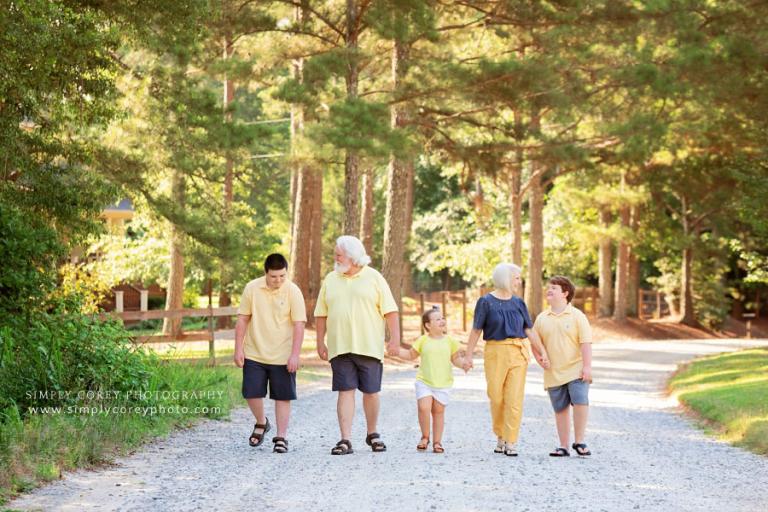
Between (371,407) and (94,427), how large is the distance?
2.39 meters

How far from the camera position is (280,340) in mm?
9375

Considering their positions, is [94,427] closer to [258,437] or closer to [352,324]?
[258,437]

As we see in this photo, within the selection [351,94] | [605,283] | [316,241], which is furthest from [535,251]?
[351,94]

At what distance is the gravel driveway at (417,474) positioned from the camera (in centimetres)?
704

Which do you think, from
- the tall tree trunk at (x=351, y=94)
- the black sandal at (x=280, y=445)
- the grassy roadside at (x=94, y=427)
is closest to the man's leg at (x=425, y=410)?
the black sandal at (x=280, y=445)

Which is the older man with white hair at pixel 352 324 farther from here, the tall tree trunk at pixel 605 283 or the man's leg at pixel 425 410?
the tall tree trunk at pixel 605 283

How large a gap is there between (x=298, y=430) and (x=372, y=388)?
245 centimetres

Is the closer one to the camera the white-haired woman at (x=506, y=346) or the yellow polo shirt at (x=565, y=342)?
the white-haired woman at (x=506, y=346)

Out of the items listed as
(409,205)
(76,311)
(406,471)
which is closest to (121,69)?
(76,311)

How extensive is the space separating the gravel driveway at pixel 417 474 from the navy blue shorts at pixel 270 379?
20.8 inches

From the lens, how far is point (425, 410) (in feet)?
30.6

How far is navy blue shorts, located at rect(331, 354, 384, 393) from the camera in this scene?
9.11 metres

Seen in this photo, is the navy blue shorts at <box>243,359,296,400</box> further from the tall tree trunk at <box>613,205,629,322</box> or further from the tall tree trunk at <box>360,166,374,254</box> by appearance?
the tall tree trunk at <box>613,205,629,322</box>

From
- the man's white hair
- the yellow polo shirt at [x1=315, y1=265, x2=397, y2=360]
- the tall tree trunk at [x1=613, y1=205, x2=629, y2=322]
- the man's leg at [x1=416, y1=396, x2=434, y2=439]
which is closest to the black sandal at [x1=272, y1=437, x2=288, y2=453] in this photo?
the yellow polo shirt at [x1=315, y1=265, x2=397, y2=360]
